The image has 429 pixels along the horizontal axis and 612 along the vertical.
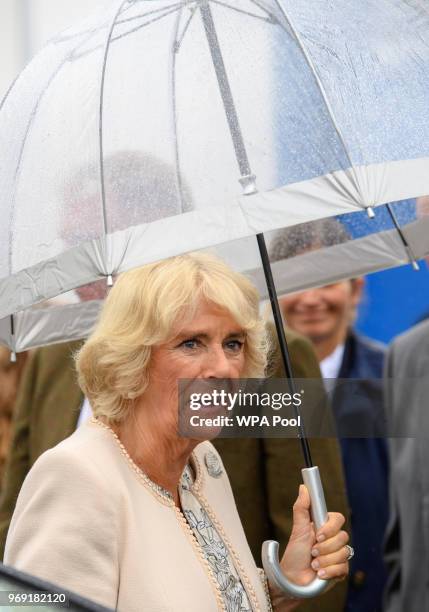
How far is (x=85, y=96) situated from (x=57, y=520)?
96 cm

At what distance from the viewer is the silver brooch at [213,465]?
3.11m

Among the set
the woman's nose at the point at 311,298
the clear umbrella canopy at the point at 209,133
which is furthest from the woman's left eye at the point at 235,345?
the woman's nose at the point at 311,298

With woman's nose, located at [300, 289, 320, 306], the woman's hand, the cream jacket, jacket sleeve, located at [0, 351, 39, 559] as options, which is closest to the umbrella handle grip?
the woman's hand

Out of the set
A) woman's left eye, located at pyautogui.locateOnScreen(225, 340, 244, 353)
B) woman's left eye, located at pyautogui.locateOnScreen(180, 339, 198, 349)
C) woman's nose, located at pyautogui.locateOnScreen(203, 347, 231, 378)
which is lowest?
woman's nose, located at pyautogui.locateOnScreen(203, 347, 231, 378)

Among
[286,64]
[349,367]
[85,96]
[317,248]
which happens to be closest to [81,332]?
[317,248]

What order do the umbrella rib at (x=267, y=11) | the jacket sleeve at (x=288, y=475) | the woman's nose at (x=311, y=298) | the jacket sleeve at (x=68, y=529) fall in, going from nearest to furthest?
Result: the jacket sleeve at (x=68, y=529), the umbrella rib at (x=267, y=11), the jacket sleeve at (x=288, y=475), the woman's nose at (x=311, y=298)

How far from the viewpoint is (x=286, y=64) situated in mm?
2613

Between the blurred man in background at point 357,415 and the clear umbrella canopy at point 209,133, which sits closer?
the clear umbrella canopy at point 209,133

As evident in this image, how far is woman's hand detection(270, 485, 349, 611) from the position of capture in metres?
2.72

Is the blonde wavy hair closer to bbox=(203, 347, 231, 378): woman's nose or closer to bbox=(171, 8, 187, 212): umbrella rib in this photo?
bbox=(203, 347, 231, 378): woman's nose

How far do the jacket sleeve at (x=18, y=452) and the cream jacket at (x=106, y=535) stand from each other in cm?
159

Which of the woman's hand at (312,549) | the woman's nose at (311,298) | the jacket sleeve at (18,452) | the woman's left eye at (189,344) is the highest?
the woman's nose at (311,298)

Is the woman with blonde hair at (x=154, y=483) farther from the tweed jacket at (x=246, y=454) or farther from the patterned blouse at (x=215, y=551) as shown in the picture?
the tweed jacket at (x=246, y=454)

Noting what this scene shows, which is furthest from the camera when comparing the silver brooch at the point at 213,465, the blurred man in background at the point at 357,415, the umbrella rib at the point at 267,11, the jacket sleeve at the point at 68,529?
the blurred man in background at the point at 357,415
